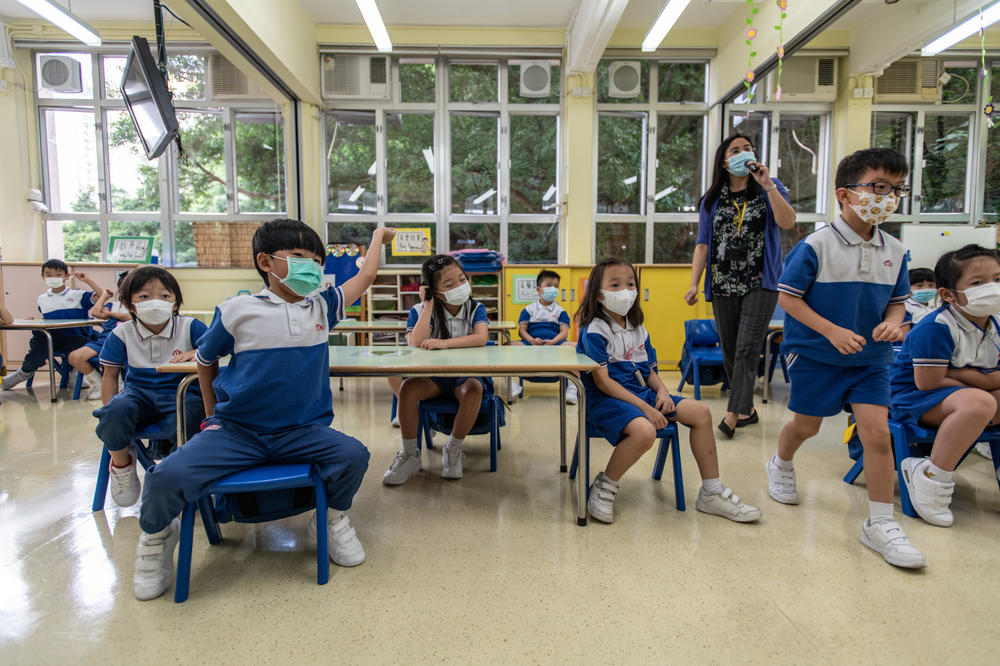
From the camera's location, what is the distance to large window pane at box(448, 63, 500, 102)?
257 inches

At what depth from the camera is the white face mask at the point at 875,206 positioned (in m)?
1.77

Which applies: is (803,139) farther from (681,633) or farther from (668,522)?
(681,633)

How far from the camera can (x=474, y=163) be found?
6617mm

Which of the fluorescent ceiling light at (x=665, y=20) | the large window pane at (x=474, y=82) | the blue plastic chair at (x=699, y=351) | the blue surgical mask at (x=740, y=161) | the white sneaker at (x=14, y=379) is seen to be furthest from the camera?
the large window pane at (x=474, y=82)

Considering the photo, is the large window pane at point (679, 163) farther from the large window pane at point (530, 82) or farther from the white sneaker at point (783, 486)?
the white sneaker at point (783, 486)

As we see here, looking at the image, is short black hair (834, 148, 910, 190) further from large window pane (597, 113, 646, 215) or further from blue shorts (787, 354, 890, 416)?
large window pane (597, 113, 646, 215)

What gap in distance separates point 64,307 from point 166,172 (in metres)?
2.42

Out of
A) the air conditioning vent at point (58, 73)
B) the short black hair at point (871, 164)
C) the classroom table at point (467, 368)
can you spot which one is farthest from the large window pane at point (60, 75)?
the short black hair at point (871, 164)

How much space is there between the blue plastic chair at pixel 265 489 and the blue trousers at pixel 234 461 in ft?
0.10

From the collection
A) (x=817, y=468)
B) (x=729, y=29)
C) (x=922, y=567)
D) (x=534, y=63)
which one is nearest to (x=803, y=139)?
(x=729, y=29)

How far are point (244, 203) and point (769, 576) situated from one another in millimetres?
6750

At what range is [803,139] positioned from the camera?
21.3ft

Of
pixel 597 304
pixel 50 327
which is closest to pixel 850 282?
pixel 597 304

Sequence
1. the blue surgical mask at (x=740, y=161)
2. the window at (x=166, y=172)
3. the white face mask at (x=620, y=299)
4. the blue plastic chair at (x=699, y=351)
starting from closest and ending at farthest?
the white face mask at (x=620, y=299), the blue surgical mask at (x=740, y=161), the blue plastic chair at (x=699, y=351), the window at (x=166, y=172)
